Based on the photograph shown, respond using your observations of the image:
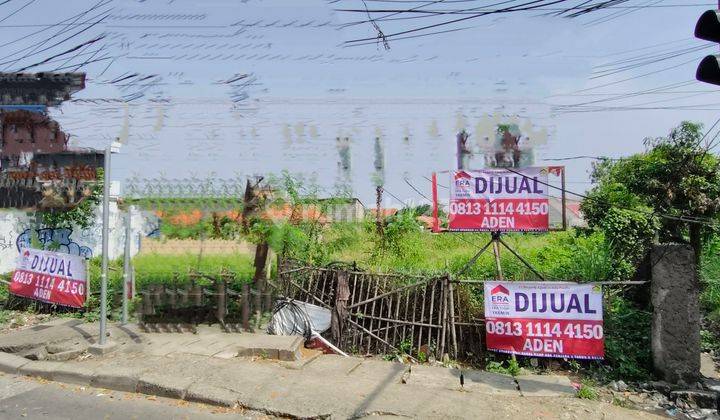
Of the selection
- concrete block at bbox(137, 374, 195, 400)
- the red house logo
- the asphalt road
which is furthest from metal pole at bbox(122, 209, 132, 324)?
the red house logo

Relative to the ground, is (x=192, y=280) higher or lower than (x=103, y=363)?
higher

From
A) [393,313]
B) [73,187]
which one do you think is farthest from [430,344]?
[73,187]

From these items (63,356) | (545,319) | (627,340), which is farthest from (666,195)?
(63,356)

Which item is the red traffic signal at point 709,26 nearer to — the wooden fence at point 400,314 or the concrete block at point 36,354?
the wooden fence at point 400,314

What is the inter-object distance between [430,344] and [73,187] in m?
12.0

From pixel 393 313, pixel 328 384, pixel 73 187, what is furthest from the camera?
pixel 73 187

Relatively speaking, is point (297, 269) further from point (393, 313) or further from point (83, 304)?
point (83, 304)

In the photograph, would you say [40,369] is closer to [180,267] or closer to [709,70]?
[180,267]

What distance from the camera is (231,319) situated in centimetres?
920

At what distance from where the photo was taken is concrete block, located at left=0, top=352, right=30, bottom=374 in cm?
685

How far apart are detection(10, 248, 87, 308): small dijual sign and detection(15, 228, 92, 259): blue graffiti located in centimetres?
287

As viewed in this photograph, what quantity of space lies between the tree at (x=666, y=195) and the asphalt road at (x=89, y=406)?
721cm

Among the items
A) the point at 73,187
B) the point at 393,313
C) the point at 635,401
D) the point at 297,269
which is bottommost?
the point at 635,401

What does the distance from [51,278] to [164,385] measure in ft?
21.9
